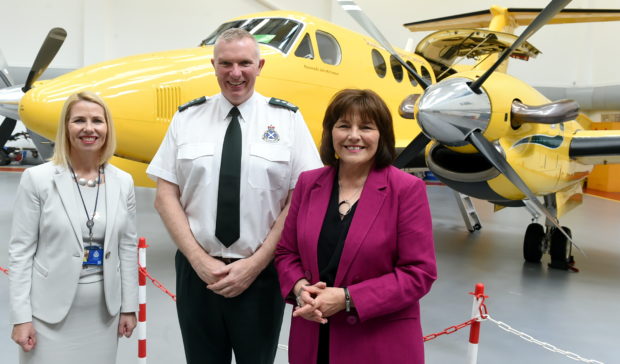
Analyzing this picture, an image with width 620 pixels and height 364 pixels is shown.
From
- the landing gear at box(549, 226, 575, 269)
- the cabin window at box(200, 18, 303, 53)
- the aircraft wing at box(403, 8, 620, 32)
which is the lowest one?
the landing gear at box(549, 226, 575, 269)

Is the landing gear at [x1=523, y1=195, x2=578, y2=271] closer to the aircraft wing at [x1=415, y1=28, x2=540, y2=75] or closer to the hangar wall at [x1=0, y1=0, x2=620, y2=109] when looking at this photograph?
the aircraft wing at [x1=415, y1=28, x2=540, y2=75]

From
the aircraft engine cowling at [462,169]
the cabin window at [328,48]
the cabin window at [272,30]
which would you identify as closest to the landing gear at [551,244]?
the aircraft engine cowling at [462,169]

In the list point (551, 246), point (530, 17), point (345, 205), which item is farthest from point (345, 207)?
point (530, 17)

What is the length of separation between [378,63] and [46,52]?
521cm

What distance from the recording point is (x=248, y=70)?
2.15 meters

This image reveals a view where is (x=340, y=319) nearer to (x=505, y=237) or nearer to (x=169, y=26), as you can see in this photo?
(x=505, y=237)

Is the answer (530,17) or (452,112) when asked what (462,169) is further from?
(530,17)

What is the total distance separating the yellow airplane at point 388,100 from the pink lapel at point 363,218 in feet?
9.67

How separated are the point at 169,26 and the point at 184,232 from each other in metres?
17.5

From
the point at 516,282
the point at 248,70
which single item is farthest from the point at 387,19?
the point at 248,70

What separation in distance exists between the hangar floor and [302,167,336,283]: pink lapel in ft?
7.06

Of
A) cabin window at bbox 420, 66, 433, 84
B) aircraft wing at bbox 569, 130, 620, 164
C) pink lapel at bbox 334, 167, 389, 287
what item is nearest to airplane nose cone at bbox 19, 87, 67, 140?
pink lapel at bbox 334, 167, 389, 287

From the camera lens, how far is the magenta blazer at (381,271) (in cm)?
177

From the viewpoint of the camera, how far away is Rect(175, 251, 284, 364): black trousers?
7.18 ft
